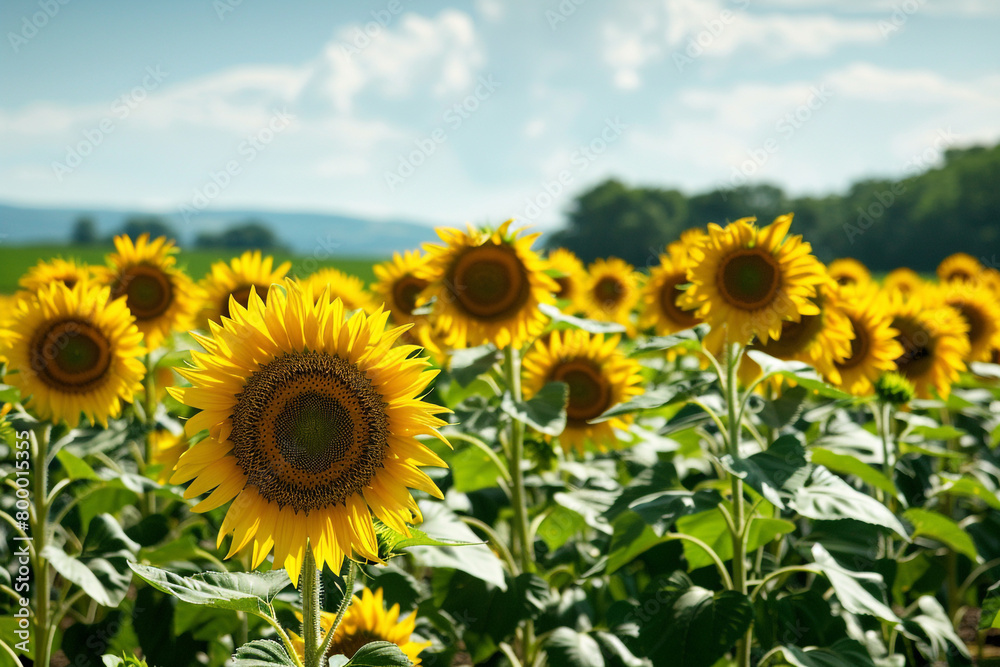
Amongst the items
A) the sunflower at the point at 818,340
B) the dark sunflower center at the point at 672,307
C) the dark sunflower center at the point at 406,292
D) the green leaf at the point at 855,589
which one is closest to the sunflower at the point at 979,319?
the dark sunflower center at the point at 672,307

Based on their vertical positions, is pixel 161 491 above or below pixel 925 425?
below

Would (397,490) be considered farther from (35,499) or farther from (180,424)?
(180,424)

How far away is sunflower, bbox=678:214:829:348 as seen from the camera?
313 cm

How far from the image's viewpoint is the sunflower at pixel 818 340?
3471mm

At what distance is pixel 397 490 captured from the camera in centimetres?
190

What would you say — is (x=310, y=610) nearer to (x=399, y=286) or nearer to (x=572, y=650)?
(x=572, y=650)

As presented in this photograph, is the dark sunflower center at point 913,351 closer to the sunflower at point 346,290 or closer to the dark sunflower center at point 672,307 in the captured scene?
the dark sunflower center at point 672,307

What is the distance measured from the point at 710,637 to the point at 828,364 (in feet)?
5.22

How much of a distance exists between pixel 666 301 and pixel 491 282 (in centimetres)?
160

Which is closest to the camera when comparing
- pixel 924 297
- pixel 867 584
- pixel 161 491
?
pixel 867 584

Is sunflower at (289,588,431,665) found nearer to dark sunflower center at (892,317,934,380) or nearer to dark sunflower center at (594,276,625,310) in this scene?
dark sunflower center at (892,317,934,380)

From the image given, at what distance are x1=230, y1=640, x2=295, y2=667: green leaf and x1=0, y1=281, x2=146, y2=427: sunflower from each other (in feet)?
6.37

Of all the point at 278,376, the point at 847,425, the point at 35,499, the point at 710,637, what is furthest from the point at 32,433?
the point at 847,425

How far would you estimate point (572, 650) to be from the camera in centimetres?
290
